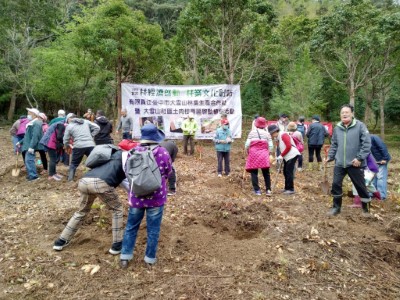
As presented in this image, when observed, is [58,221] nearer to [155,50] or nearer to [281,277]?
[281,277]

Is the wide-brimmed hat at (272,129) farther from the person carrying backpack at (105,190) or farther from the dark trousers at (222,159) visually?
the person carrying backpack at (105,190)

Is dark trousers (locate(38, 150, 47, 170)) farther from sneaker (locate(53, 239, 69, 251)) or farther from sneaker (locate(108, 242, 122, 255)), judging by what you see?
sneaker (locate(108, 242, 122, 255))

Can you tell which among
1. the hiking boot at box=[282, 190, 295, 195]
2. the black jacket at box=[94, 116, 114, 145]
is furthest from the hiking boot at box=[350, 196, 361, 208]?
the black jacket at box=[94, 116, 114, 145]

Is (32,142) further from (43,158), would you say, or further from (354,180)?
(354,180)

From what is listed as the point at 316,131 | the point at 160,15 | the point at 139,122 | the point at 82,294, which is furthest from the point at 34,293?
the point at 160,15

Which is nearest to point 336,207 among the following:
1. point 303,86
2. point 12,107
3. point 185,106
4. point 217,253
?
point 217,253

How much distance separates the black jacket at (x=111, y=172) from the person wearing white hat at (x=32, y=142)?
4264 millimetres

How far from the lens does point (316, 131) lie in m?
9.73

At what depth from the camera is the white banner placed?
13.7 meters

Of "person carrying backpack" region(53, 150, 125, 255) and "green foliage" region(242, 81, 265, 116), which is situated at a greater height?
"green foliage" region(242, 81, 265, 116)

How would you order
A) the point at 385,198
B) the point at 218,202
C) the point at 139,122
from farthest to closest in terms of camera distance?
the point at 139,122 → the point at 385,198 → the point at 218,202

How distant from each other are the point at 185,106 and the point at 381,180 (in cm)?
872

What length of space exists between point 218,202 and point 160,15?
4473 cm

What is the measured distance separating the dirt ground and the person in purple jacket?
20cm
